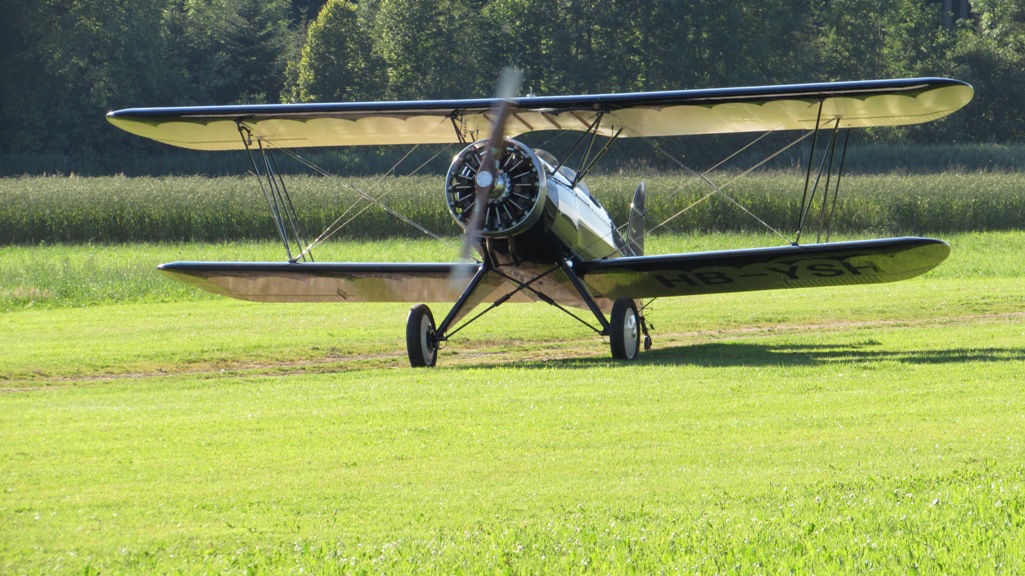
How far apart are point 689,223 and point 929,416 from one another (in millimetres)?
27200

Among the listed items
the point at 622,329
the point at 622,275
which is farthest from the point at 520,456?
the point at 622,275

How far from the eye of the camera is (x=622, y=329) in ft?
47.5

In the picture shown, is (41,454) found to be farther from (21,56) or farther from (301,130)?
(21,56)

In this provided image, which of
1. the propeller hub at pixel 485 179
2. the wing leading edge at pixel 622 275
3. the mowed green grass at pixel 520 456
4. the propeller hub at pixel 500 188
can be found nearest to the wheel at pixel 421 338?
the mowed green grass at pixel 520 456

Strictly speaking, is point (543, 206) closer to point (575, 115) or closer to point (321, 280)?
point (575, 115)

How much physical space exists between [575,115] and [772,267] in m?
2.83

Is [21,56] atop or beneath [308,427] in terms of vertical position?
atop

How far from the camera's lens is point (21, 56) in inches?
2692

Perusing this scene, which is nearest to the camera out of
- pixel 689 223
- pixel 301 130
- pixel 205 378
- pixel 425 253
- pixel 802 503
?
pixel 802 503

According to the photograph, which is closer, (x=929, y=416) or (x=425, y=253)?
(x=929, y=416)

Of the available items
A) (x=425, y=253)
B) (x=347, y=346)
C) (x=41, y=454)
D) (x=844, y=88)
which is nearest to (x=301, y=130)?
(x=347, y=346)

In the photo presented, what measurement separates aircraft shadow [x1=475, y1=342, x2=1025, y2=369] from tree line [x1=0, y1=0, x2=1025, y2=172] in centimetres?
5351

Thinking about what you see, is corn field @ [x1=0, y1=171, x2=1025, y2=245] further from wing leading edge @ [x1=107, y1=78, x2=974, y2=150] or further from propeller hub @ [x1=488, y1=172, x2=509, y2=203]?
propeller hub @ [x1=488, y1=172, x2=509, y2=203]

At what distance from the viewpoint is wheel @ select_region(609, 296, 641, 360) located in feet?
47.4
